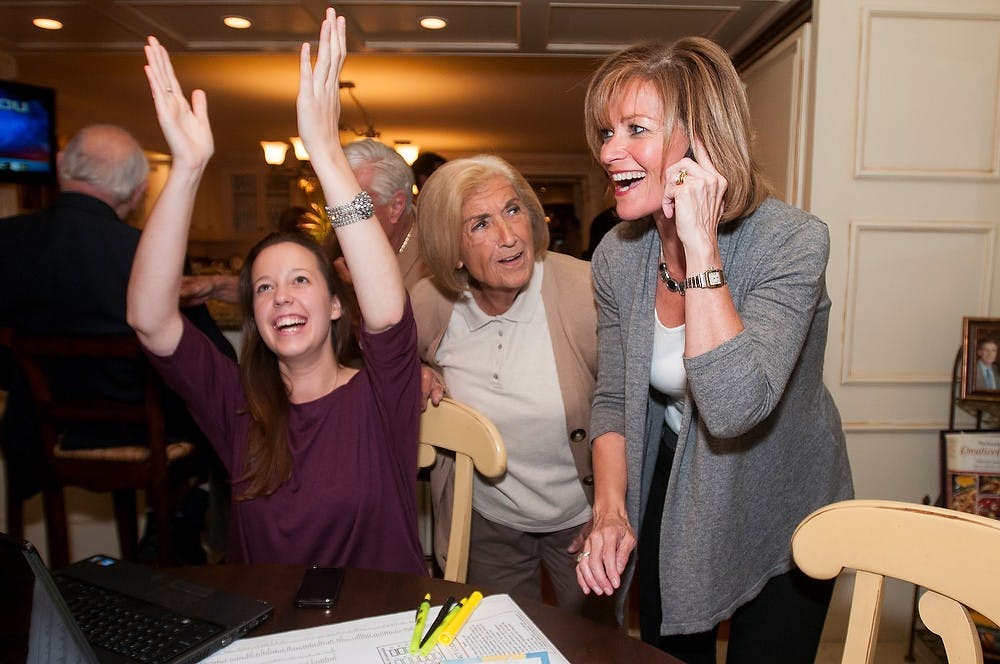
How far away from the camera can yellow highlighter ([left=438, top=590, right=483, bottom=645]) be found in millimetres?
870

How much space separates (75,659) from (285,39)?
3.25 m

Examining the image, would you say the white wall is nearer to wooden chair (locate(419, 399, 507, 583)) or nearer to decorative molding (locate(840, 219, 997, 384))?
decorative molding (locate(840, 219, 997, 384))

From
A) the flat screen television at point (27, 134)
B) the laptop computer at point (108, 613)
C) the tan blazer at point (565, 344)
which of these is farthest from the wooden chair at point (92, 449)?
the flat screen television at point (27, 134)

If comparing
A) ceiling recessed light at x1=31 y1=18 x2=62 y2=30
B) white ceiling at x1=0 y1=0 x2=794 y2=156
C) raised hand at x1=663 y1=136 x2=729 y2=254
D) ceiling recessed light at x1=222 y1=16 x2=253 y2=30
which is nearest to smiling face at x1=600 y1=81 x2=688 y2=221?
raised hand at x1=663 y1=136 x2=729 y2=254

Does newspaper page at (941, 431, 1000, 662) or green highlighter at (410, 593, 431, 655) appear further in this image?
newspaper page at (941, 431, 1000, 662)

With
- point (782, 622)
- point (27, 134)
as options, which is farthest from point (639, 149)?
point (27, 134)

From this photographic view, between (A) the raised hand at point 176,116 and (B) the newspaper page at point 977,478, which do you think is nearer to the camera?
(A) the raised hand at point 176,116

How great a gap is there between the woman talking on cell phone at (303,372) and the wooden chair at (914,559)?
2.48 ft

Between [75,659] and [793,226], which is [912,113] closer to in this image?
[793,226]

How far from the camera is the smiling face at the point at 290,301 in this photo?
55.9 inches

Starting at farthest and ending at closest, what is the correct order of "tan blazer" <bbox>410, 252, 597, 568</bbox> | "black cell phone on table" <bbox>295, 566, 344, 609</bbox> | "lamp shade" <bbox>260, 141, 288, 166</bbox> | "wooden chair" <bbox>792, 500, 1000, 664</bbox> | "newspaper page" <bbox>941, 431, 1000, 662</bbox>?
"lamp shade" <bbox>260, 141, 288, 166</bbox> < "newspaper page" <bbox>941, 431, 1000, 662</bbox> < "tan blazer" <bbox>410, 252, 597, 568</bbox> < "black cell phone on table" <bbox>295, 566, 344, 609</bbox> < "wooden chair" <bbox>792, 500, 1000, 664</bbox>

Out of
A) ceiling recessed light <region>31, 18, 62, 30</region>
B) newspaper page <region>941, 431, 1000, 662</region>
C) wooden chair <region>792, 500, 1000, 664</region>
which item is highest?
ceiling recessed light <region>31, 18, 62, 30</region>

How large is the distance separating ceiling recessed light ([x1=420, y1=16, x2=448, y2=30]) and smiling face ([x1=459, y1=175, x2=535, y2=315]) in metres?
1.67

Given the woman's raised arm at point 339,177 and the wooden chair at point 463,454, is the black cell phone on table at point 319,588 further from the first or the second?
→ the woman's raised arm at point 339,177
